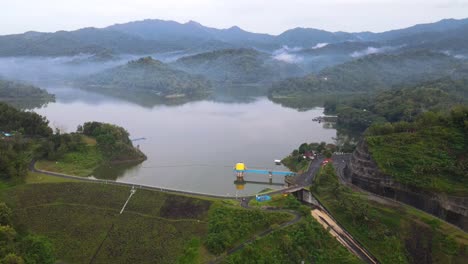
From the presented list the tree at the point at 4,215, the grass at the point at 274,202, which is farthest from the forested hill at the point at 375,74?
the tree at the point at 4,215

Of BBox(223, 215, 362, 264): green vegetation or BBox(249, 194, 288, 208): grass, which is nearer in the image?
BBox(223, 215, 362, 264): green vegetation

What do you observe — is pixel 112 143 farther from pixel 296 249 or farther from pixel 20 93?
pixel 20 93

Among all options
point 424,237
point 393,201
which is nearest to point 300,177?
point 393,201

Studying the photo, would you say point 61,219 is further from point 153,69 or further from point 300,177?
point 153,69

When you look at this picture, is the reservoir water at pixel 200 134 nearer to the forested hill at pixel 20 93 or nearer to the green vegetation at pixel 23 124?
the forested hill at pixel 20 93

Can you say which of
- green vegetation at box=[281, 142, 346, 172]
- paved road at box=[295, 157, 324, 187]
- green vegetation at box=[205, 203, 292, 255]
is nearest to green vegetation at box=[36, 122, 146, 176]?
green vegetation at box=[281, 142, 346, 172]

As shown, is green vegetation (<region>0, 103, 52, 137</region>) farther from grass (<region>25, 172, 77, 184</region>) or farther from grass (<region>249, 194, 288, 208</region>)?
grass (<region>249, 194, 288, 208</region>)

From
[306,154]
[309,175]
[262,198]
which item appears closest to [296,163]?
[306,154]
